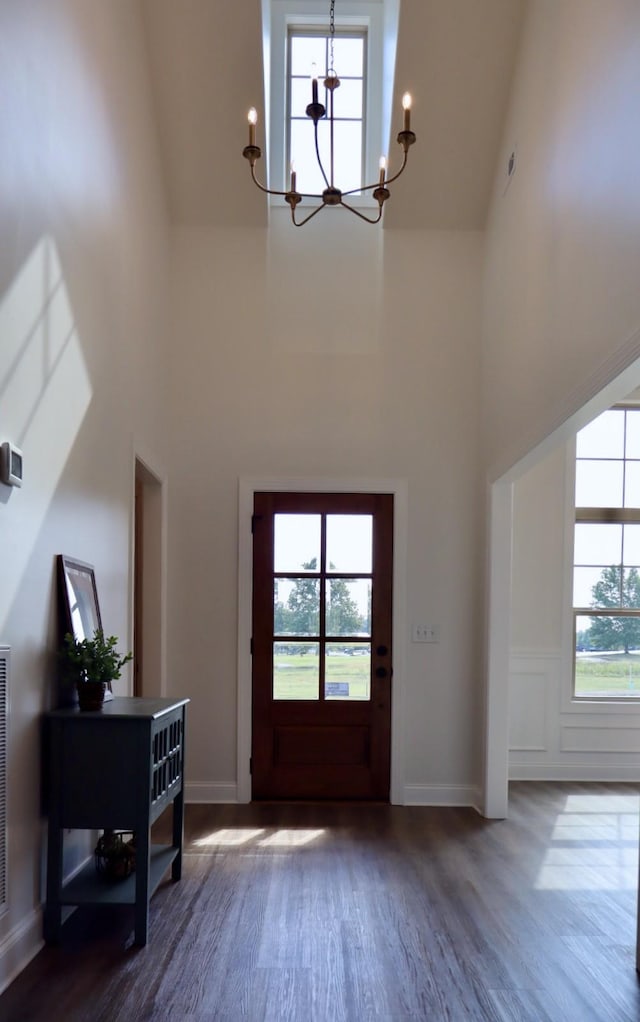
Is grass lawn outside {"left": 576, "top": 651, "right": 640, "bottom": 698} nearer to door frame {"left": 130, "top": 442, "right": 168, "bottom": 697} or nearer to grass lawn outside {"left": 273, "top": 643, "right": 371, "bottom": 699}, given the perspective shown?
grass lawn outside {"left": 273, "top": 643, "right": 371, "bottom": 699}

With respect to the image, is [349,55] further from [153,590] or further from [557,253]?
[153,590]

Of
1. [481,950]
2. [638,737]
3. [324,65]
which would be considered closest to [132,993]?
[481,950]

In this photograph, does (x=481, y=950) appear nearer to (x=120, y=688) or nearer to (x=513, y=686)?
(x=120, y=688)

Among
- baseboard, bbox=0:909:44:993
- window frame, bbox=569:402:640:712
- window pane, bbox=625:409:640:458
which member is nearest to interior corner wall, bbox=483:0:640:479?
window frame, bbox=569:402:640:712

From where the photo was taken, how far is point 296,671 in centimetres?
548

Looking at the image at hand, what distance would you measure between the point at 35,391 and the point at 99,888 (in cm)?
187

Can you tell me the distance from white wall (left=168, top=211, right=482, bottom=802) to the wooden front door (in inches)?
7.3

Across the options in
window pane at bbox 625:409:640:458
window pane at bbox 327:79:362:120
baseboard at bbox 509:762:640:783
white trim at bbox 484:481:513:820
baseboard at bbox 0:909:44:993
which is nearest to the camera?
baseboard at bbox 0:909:44:993

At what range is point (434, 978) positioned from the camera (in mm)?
2930

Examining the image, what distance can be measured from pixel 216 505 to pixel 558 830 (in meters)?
2.84

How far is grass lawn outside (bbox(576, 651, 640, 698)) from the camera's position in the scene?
630cm

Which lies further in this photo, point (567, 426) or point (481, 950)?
point (567, 426)

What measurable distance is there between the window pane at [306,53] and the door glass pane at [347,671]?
143 inches

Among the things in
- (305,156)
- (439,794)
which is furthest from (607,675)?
(305,156)
